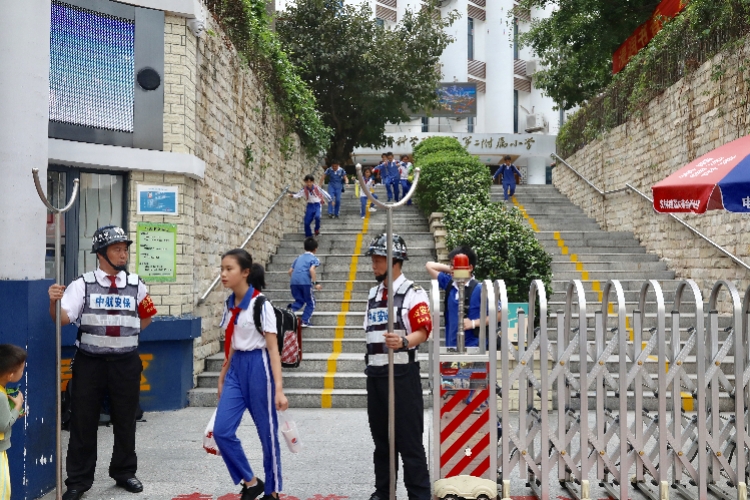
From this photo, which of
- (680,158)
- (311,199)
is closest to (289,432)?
(680,158)

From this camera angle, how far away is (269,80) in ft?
46.9

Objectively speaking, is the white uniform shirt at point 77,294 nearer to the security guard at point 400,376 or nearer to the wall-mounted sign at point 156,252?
the security guard at point 400,376

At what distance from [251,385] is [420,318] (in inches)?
47.3

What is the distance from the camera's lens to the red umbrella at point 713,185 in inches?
223

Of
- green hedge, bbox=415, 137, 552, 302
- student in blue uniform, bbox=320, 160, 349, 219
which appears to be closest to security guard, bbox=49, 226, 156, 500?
green hedge, bbox=415, 137, 552, 302

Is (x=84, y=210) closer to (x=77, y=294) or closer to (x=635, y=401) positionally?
(x=77, y=294)

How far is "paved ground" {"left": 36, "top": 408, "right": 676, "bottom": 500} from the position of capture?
5.86 meters

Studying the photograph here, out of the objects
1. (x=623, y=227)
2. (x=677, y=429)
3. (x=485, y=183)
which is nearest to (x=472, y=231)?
(x=485, y=183)

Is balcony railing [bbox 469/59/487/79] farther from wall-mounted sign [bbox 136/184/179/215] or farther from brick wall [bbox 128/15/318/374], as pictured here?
wall-mounted sign [bbox 136/184/179/215]

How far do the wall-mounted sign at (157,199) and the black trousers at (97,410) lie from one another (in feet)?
11.1

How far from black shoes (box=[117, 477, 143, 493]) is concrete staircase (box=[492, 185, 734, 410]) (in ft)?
17.1

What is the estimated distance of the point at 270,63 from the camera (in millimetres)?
14062

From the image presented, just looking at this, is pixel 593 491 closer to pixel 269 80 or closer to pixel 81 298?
pixel 81 298

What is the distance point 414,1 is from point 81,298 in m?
35.0
